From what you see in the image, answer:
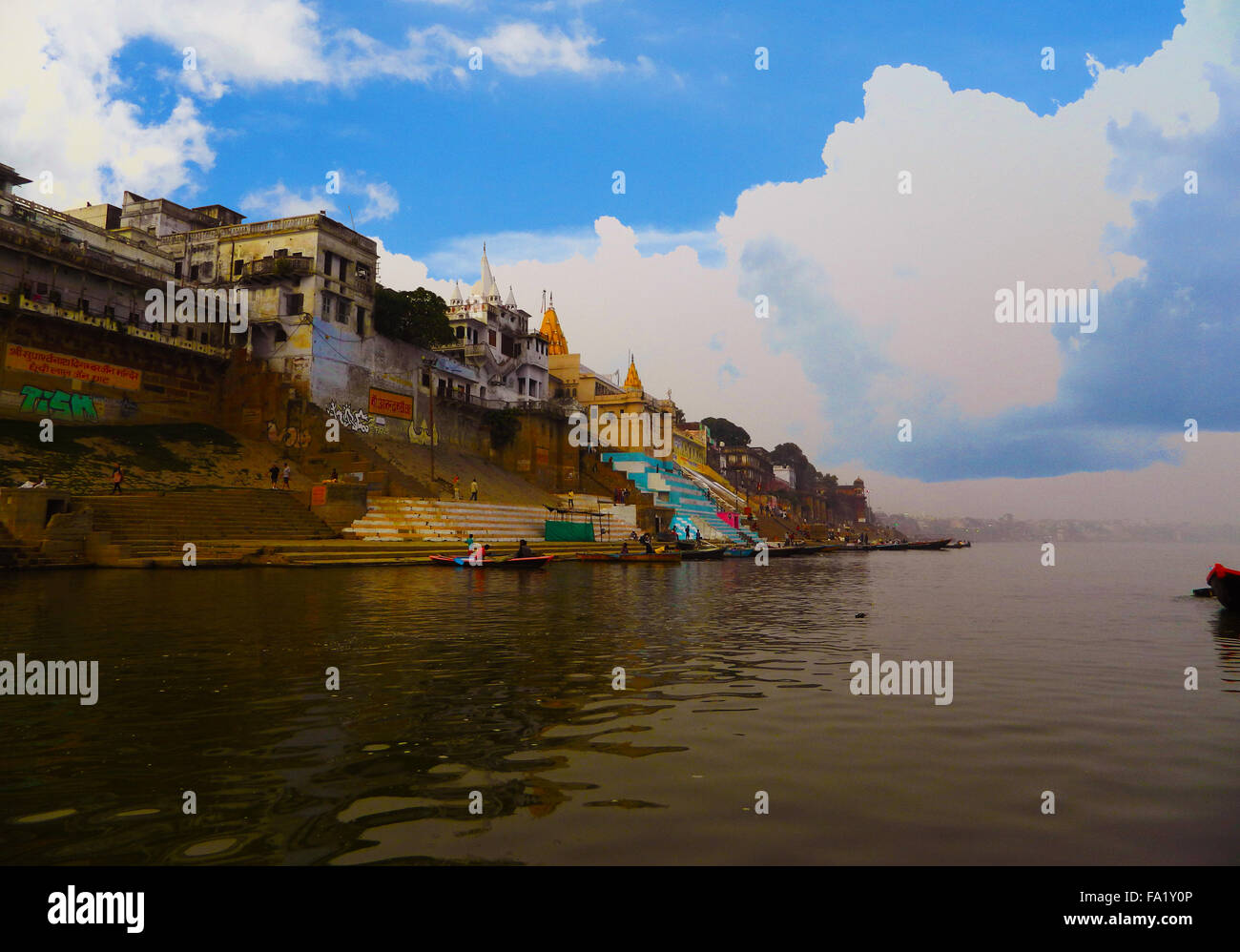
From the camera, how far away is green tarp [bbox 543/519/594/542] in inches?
1767

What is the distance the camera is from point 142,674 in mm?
8633

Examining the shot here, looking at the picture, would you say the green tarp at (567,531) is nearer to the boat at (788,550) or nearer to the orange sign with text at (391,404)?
the orange sign with text at (391,404)

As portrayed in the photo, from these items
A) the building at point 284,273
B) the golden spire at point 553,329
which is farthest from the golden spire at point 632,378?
the building at point 284,273

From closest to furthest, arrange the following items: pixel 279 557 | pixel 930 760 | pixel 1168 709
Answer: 1. pixel 930 760
2. pixel 1168 709
3. pixel 279 557

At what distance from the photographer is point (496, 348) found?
209 ft

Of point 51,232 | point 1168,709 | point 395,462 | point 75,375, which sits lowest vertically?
point 1168,709

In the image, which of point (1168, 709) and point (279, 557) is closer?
point (1168, 709)

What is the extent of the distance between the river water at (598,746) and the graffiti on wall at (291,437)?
2872 cm

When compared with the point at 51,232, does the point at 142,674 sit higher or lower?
lower

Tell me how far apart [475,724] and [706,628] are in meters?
7.83

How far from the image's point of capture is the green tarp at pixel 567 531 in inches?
1767

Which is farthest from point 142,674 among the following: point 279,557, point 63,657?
point 279,557
